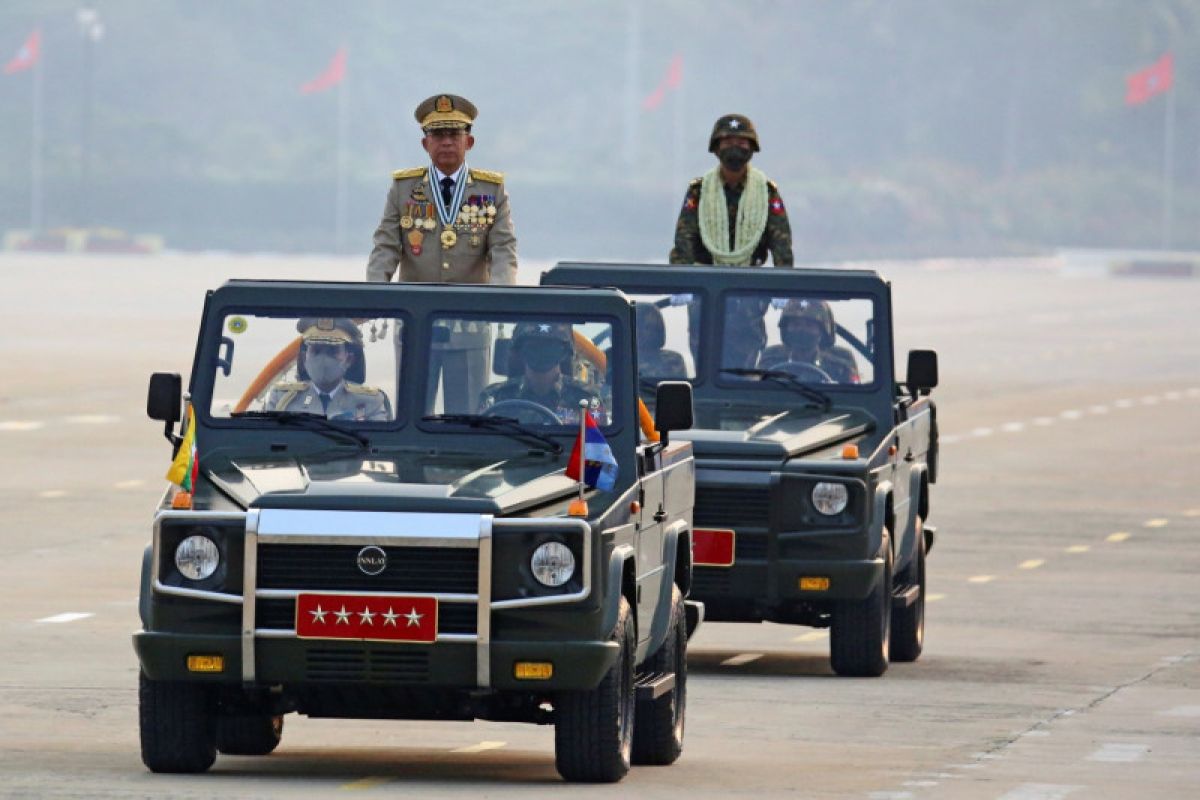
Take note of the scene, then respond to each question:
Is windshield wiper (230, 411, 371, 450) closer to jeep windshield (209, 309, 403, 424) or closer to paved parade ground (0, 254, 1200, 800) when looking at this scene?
jeep windshield (209, 309, 403, 424)

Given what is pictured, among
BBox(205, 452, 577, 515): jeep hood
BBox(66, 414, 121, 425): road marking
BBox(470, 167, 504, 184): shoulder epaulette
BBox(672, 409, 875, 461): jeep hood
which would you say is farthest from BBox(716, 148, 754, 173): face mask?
BBox(66, 414, 121, 425): road marking

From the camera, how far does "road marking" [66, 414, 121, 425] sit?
36500 millimetres

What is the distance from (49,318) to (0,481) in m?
35.8

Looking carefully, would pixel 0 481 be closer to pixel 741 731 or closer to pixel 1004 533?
pixel 1004 533

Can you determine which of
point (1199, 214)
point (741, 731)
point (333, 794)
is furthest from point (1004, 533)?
point (1199, 214)

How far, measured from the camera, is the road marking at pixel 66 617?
1700 centimetres

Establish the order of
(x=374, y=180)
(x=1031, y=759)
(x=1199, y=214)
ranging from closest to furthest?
(x=1031, y=759) → (x=374, y=180) → (x=1199, y=214)

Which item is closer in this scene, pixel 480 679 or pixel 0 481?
pixel 480 679

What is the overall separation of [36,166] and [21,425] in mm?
96826

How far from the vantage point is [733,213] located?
55.0 feet

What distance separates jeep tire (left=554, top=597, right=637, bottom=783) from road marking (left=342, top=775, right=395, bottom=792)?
0.59 m

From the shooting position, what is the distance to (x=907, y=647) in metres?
16.2

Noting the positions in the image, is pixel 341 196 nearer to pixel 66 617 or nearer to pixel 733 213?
pixel 66 617

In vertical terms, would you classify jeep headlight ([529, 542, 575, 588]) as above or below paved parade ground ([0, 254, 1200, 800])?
above
